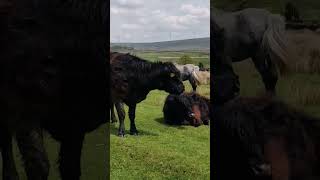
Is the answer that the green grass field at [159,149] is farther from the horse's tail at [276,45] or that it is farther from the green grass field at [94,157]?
the horse's tail at [276,45]

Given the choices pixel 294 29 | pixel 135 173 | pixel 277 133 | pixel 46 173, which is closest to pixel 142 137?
pixel 135 173

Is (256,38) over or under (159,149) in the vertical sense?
over

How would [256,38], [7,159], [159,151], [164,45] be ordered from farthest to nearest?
[164,45], [159,151], [7,159], [256,38]

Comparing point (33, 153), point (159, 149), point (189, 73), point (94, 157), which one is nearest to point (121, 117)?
Result: point (159, 149)

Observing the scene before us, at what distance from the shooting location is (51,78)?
10.1 feet

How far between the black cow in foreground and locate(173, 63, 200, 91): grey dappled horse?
143mm

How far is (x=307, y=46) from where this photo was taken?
9.48 feet

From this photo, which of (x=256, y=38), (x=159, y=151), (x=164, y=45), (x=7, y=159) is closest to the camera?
(x=256, y=38)

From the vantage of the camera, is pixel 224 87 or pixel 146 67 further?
pixel 146 67

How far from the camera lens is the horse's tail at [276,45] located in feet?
9.66

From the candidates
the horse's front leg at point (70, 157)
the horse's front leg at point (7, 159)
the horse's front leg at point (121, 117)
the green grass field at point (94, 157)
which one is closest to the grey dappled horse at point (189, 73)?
the horse's front leg at point (121, 117)

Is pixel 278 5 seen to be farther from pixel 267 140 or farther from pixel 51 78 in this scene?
pixel 51 78

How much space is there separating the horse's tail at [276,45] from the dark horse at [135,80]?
5.58 feet

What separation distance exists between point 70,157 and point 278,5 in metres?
2.02
